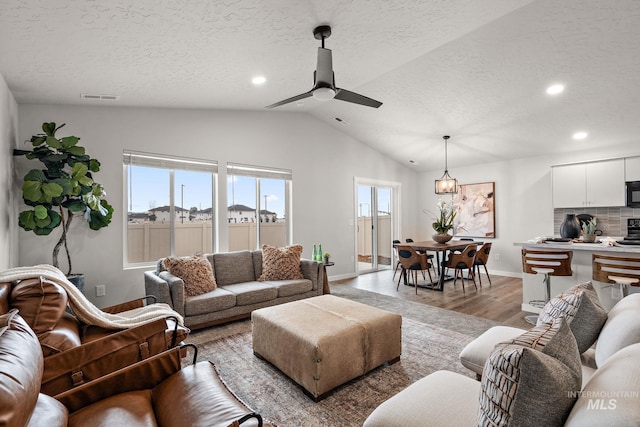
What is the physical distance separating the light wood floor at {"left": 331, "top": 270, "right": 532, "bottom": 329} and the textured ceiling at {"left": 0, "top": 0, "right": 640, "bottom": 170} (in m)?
2.77

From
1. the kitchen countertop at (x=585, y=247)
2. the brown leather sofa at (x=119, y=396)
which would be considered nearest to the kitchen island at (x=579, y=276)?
the kitchen countertop at (x=585, y=247)

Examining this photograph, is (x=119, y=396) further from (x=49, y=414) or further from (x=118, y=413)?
(x=49, y=414)

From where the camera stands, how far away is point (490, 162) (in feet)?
22.2

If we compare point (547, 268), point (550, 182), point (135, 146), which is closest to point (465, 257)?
point (547, 268)

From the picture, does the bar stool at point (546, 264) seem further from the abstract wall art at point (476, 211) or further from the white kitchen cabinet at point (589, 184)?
the abstract wall art at point (476, 211)

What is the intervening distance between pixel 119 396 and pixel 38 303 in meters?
0.69

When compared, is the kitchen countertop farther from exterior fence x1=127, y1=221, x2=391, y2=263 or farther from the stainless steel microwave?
exterior fence x1=127, y1=221, x2=391, y2=263

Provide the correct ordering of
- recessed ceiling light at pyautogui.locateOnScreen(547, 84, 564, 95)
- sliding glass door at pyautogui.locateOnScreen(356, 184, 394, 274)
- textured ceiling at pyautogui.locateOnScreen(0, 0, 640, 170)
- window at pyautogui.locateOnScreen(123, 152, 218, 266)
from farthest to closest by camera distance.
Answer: sliding glass door at pyautogui.locateOnScreen(356, 184, 394, 274), window at pyautogui.locateOnScreen(123, 152, 218, 266), recessed ceiling light at pyautogui.locateOnScreen(547, 84, 564, 95), textured ceiling at pyautogui.locateOnScreen(0, 0, 640, 170)

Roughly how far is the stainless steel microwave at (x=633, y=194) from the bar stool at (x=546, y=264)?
2502 mm

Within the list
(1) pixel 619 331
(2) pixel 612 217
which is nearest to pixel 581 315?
(1) pixel 619 331

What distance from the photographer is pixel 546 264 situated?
358cm

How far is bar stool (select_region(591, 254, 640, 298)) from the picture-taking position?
296 centimetres

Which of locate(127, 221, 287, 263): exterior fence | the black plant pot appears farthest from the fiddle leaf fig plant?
the black plant pot

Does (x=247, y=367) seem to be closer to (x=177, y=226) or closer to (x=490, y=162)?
(x=177, y=226)
